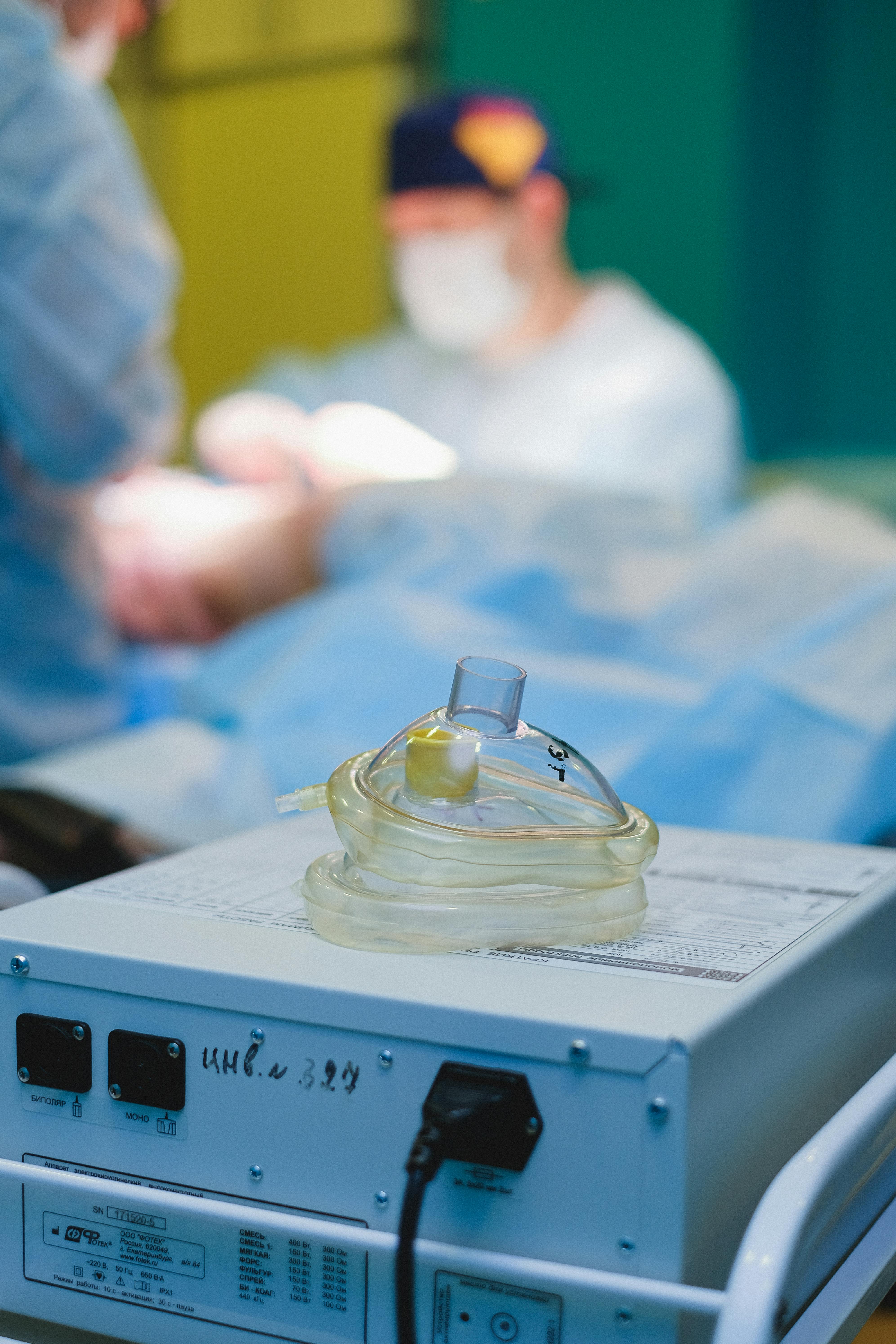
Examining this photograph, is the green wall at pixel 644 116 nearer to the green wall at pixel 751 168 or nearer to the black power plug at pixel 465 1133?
the green wall at pixel 751 168

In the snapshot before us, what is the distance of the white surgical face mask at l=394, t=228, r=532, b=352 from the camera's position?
7.07 feet

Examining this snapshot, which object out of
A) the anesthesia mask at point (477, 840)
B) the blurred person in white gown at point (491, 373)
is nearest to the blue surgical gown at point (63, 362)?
the blurred person in white gown at point (491, 373)

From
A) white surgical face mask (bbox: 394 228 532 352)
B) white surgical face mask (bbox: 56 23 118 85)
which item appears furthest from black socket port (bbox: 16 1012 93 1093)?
white surgical face mask (bbox: 394 228 532 352)

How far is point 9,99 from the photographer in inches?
38.1

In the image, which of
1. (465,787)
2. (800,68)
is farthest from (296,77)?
(465,787)

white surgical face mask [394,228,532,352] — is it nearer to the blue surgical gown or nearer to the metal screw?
the blue surgical gown

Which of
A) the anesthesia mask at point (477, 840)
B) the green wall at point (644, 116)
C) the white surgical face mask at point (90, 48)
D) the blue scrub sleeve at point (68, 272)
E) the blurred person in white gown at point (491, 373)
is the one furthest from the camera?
the green wall at point (644, 116)

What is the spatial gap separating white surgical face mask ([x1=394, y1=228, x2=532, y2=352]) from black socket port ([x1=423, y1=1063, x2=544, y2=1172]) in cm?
191

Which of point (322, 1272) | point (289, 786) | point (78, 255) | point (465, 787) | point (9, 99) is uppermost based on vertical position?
point (9, 99)

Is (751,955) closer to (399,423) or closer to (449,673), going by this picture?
(449,673)

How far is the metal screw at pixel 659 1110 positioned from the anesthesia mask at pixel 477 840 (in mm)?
102

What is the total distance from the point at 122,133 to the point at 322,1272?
997mm

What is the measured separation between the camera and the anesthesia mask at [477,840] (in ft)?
1.62

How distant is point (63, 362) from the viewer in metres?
1.04
